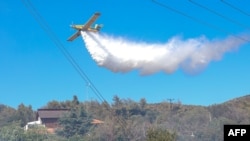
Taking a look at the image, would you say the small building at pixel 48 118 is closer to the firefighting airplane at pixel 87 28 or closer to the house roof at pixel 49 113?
the house roof at pixel 49 113

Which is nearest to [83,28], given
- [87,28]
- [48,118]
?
[87,28]

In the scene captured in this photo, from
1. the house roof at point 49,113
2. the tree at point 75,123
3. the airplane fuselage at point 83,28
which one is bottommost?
the tree at point 75,123

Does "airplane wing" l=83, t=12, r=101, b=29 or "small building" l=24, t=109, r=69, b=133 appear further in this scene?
"small building" l=24, t=109, r=69, b=133

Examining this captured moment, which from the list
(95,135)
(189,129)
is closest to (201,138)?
(189,129)

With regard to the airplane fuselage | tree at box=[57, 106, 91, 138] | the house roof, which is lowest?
tree at box=[57, 106, 91, 138]

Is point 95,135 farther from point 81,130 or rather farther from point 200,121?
point 200,121

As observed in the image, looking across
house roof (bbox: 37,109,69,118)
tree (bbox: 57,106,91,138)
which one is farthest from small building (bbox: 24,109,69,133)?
tree (bbox: 57,106,91,138)

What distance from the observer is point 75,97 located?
654 ft

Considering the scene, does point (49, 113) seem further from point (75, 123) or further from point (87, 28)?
point (87, 28)

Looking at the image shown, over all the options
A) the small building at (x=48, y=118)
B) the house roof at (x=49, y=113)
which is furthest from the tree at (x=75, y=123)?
the house roof at (x=49, y=113)

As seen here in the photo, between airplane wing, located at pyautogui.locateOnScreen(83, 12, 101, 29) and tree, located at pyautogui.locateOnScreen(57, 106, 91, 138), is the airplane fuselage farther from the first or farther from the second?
tree, located at pyautogui.locateOnScreen(57, 106, 91, 138)

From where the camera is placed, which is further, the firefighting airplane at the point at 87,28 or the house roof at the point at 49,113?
the house roof at the point at 49,113

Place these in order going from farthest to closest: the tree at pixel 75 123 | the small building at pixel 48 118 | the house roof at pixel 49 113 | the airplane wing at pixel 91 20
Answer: the house roof at pixel 49 113
the small building at pixel 48 118
the tree at pixel 75 123
the airplane wing at pixel 91 20

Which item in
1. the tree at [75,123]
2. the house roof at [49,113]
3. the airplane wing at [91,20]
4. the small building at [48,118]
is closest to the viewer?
the airplane wing at [91,20]
